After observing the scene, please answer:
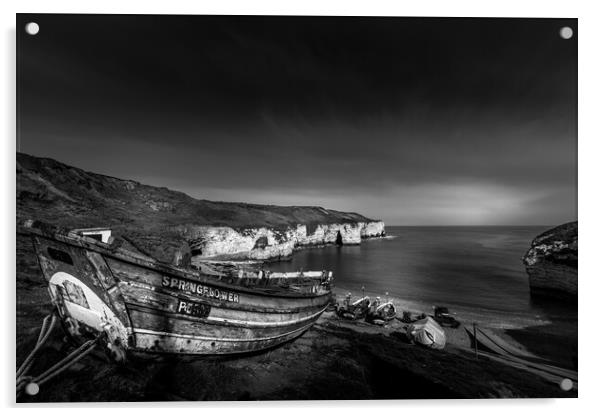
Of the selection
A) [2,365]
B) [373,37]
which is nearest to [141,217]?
[2,365]

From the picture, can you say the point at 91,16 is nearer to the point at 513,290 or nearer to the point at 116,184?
the point at 116,184

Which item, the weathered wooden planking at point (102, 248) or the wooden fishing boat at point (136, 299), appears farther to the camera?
the wooden fishing boat at point (136, 299)

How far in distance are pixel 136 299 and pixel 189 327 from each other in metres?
0.76

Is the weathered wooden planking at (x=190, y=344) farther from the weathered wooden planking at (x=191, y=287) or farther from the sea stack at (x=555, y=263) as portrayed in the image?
the sea stack at (x=555, y=263)

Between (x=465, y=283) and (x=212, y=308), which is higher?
(x=212, y=308)

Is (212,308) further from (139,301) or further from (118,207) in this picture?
(118,207)

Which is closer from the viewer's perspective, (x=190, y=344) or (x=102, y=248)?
(x=102, y=248)

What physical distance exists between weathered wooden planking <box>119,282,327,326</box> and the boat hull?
10 millimetres

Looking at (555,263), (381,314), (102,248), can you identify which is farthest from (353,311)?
(102,248)

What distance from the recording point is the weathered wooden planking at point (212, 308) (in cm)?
321

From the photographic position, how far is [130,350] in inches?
132

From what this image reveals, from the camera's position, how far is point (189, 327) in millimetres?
3559

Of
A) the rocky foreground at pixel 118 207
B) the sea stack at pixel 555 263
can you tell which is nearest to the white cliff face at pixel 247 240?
the rocky foreground at pixel 118 207

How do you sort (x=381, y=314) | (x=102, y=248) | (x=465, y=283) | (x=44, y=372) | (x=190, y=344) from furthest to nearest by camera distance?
(x=465, y=283) < (x=381, y=314) < (x=44, y=372) < (x=190, y=344) < (x=102, y=248)
